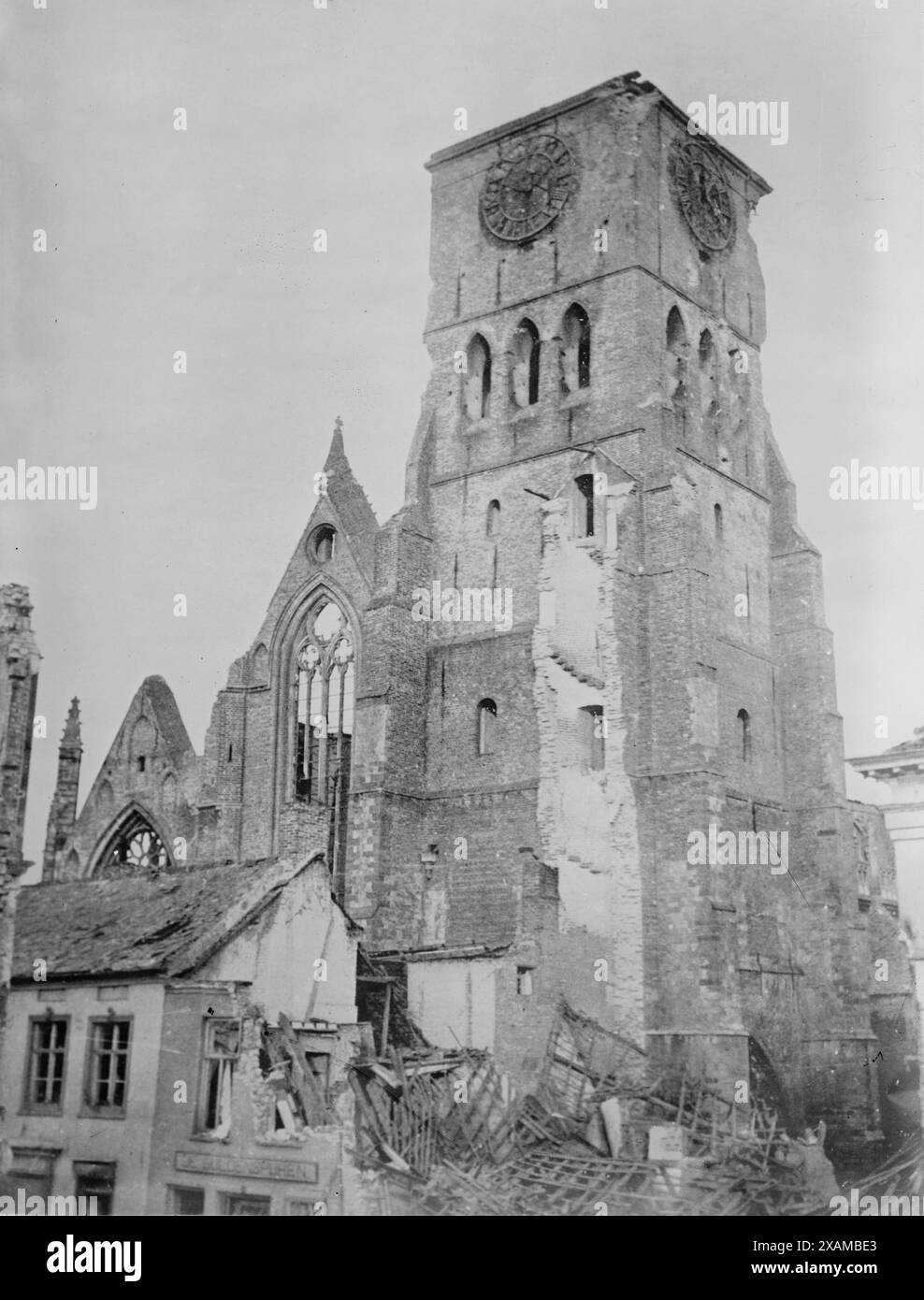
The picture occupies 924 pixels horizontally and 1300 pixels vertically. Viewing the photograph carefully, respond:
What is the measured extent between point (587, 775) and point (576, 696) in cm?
134

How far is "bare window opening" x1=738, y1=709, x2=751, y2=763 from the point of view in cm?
2714

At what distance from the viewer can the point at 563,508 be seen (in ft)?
87.7

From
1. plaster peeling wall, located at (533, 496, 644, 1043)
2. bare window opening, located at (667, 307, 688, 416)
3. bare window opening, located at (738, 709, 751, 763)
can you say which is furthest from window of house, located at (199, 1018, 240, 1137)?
bare window opening, located at (667, 307, 688, 416)

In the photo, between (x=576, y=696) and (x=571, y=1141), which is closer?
(x=571, y=1141)

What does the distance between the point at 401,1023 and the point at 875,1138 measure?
27.0 feet

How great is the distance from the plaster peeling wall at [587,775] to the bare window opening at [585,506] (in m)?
0.38

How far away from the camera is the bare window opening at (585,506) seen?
2688 cm

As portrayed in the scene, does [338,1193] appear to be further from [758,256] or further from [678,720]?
[758,256]

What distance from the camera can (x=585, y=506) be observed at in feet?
89.0

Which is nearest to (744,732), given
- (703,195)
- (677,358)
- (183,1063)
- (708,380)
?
(708,380)

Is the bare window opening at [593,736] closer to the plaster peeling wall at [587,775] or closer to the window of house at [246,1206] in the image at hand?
the plaster peeling wall at [587,775]

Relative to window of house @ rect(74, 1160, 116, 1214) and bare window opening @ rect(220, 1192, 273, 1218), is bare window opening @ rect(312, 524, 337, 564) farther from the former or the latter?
bare window opening @ rect(220, 1192, 273, 1218)

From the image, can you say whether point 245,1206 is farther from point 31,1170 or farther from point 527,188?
point 527,188

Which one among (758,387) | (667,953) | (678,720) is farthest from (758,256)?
(667,953)
